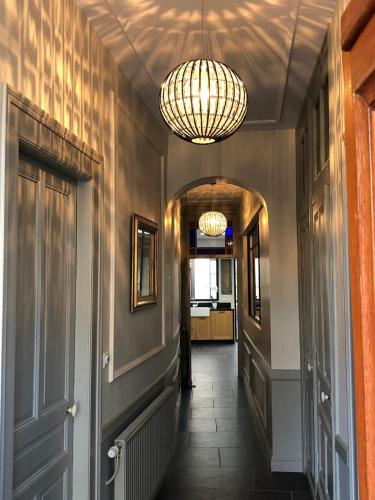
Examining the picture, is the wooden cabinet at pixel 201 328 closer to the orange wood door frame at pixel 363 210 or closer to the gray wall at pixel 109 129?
the gray wall at pixel 109 129

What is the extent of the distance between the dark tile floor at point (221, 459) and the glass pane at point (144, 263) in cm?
168

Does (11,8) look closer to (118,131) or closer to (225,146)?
(118,131)

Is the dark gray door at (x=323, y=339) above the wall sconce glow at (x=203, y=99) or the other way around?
the other way around

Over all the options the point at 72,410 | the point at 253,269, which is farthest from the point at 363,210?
the point at 253,269

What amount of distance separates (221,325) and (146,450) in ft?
35.2

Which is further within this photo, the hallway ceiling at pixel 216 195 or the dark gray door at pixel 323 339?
the hallway ceiling at pixel 216 195

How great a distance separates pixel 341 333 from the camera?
2.30 m

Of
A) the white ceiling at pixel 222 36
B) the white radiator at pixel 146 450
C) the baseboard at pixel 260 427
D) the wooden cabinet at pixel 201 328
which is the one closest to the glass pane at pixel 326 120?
the white ceiling at pixel 222 36

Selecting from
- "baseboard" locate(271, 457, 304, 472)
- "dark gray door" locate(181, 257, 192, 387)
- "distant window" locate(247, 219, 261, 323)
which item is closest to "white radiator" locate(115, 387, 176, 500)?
"baseboard" locate(271, 457, 304, 472)

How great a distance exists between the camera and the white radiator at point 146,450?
9.20 feet

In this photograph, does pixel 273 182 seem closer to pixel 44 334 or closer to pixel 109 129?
pixel 109 129

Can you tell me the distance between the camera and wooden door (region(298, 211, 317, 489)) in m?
3.66

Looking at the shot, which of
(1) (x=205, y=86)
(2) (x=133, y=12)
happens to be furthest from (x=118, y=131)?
(1) (x=205, y=86)

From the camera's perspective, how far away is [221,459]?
4.59 metres
